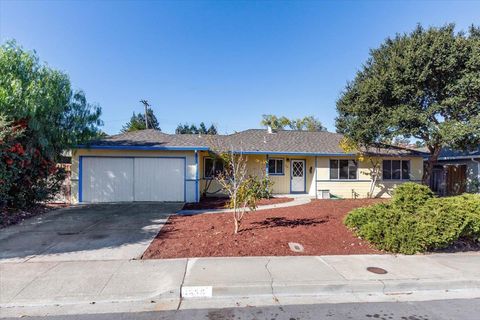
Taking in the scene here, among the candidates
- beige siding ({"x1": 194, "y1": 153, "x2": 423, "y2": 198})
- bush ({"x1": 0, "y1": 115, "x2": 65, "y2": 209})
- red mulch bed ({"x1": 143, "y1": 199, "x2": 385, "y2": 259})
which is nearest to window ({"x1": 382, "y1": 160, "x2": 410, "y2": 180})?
beige siding ({"x1": 194, "y1": 153, "x2": 423, "y2": 198})

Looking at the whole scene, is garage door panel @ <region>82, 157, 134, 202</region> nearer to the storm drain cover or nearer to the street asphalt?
the storm drain cover

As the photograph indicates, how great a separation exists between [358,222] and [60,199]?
41.7 ft

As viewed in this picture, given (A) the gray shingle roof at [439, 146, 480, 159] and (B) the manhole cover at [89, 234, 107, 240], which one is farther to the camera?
(A) the gray shingle roof at [439, 146, 480, 159]

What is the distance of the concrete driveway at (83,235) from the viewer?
19.3 ft

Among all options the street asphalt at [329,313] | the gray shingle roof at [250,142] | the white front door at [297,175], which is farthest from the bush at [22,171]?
the white front door at [297,175]

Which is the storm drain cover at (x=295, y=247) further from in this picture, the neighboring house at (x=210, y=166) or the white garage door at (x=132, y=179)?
the white garage door at (x=132, y=179)

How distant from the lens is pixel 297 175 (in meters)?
17.3

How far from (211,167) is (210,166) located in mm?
96

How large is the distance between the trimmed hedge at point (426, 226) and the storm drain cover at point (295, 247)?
1589mm

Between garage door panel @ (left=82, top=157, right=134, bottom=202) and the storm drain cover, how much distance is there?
9.39 metres

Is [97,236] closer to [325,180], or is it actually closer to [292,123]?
[325,180]

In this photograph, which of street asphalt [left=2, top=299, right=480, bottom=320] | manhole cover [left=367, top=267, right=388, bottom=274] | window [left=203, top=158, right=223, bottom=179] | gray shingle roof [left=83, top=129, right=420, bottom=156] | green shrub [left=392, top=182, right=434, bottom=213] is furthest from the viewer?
window [left=203, top=158, right=223, bottom=179]

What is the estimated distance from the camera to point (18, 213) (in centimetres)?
984

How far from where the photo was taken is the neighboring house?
44.3 feet
